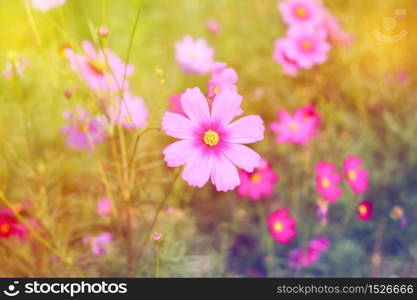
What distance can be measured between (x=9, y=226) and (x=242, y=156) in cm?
74

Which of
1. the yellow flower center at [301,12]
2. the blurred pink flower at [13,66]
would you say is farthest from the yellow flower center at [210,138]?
the yellow flower center at [301,12]

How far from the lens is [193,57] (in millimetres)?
1616

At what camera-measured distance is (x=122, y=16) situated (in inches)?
81.0

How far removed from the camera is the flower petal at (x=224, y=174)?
2.31 feet

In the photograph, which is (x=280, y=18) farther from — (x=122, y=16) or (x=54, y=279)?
(x=54, y=279)

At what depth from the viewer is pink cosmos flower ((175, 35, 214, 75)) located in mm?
1541

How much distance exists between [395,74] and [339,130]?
30 centimetres

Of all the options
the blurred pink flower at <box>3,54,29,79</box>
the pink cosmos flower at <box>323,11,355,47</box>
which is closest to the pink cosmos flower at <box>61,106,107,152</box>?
the blurred pink flower at <box>3,54,29,79</box>

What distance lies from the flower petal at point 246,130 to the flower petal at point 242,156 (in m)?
0.01

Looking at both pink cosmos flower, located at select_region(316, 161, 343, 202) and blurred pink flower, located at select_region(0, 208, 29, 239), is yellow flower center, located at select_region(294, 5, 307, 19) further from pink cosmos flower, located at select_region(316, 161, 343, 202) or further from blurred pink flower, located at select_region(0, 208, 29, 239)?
blurred pink flower, located at select_region(0, 208, 29, 239)

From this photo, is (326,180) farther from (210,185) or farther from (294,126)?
(210,185)

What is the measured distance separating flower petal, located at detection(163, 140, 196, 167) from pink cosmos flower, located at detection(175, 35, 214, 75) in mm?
848

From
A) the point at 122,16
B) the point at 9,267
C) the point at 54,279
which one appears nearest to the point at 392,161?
the point at 54,279

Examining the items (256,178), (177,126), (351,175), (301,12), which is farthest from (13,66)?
(301,12)
